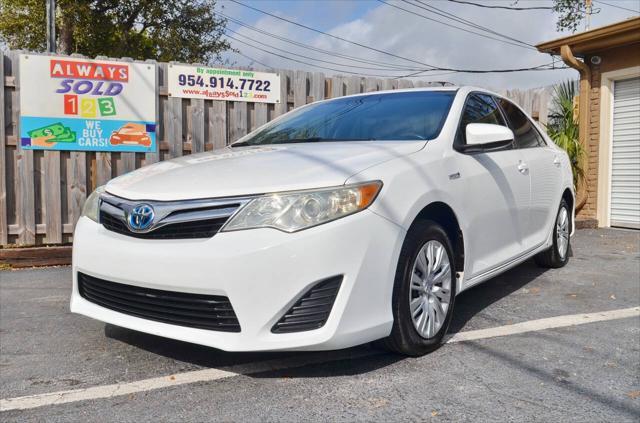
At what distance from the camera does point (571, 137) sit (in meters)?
9.57

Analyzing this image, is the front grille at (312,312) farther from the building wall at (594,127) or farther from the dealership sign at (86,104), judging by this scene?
the building wall at (594,127)

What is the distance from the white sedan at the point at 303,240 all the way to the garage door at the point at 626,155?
6530 mm

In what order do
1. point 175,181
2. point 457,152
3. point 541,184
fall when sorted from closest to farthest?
point 175,181
point 457,152
point 541,184

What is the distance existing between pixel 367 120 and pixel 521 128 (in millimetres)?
1581

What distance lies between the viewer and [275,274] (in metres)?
2.44

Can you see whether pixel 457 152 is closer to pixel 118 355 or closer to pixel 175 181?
pixel 175 181

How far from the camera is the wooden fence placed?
6.05 metres

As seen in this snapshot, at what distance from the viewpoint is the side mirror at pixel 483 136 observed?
3.42 metres

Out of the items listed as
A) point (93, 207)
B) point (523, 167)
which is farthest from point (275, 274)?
point (523, 167)

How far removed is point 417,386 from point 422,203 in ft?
2.92

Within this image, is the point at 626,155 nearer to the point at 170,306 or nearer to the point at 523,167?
the point at 523,167

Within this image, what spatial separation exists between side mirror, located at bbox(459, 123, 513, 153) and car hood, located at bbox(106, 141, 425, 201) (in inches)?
14.9

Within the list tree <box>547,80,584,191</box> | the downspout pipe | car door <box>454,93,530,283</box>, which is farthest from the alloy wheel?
the downspout pipe

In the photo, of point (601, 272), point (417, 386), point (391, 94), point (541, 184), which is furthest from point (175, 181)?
point (601, 272)
